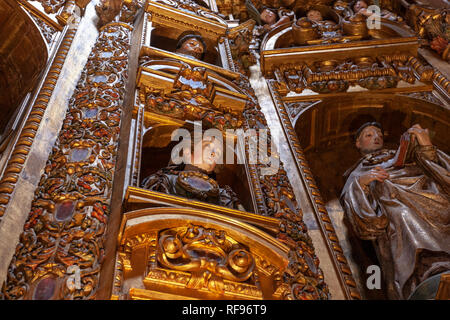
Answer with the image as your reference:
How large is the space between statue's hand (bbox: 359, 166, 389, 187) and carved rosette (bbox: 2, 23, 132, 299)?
2126 mm

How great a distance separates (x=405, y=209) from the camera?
171 inches

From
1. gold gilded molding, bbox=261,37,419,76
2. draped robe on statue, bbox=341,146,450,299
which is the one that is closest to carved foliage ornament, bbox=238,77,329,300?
draped robe on statue, bbox=341,146,450,299

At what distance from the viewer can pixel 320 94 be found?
641 cm

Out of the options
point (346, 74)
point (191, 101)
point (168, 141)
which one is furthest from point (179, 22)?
point (168, 141)

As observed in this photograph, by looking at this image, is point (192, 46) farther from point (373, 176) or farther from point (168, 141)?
point (373, 176)

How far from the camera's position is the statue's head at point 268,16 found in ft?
26.9

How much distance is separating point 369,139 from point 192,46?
2181 mm

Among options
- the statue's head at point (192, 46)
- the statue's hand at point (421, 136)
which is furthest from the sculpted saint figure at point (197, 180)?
the statue's head at point (192, 46)

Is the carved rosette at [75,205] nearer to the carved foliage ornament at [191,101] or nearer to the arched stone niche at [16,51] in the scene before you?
the carved foliage ornament at [191,101]

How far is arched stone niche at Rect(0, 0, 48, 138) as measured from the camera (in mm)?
5836
